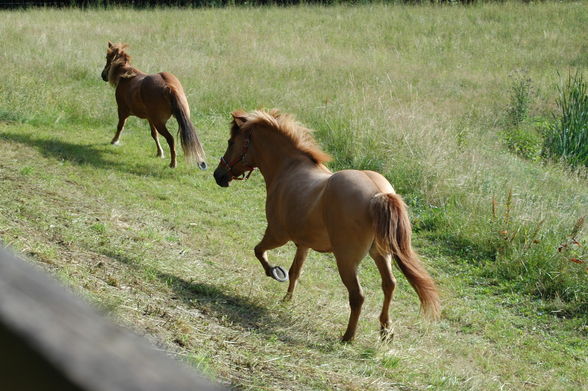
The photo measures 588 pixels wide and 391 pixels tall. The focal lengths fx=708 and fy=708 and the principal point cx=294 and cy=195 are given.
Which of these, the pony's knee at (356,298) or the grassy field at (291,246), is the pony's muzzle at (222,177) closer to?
the grassy field at (291,246)

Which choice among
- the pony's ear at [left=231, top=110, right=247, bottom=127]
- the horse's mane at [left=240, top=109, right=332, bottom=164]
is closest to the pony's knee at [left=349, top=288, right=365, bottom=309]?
the horse's mane at [left=240, top=109, right=332, bottom=164]

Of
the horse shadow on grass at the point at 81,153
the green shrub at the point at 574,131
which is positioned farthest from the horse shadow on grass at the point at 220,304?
the green shrub at the point at 574,131

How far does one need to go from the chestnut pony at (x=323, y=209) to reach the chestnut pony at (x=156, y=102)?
3349mm

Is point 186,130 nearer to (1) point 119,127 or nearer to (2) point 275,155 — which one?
(1) point 119,127

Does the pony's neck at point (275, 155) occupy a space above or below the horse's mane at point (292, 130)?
below

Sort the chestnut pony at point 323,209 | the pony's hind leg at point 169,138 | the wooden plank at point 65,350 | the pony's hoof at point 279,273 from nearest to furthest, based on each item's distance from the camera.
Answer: the wooden plank at point 65,350, the chestnut pony at point 323,209, the pony's hoof at point 279,273, the pony's hind leg at point 169,138

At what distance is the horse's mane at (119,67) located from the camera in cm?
1273

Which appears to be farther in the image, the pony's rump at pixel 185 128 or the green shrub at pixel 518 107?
the green shrub at pixel 518 107

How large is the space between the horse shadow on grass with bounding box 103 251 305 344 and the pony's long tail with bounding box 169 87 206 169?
4507mm

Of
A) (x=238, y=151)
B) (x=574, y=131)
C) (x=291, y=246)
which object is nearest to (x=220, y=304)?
(x=238, y=151)

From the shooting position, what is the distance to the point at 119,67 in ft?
42.5

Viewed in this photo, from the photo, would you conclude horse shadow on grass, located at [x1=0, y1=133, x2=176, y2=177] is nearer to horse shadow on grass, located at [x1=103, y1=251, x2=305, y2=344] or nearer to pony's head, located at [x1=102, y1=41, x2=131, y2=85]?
pony's head, located at [x1=102, y1=41, x2=131, y2=85]

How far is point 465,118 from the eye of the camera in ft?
53.5

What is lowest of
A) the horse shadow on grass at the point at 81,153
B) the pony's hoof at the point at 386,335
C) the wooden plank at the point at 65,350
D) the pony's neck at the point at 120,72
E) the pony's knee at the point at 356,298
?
the horse shadow on grass at the point at 81,153
